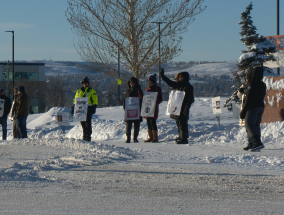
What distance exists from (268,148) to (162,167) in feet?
11.5

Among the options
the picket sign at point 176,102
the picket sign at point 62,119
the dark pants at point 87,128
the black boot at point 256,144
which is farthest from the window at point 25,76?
the black boot at point 256,144

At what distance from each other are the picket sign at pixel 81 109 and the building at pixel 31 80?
71.9 meters

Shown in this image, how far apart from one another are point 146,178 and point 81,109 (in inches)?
230

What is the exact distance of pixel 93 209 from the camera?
476 centimetres

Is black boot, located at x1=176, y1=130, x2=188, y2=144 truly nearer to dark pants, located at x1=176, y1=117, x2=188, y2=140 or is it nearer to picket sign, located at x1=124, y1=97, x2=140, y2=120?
dark pants, located at x1=176, y1=117, x2=188, y2=140

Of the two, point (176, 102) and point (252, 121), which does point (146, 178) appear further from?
point (176, 102)

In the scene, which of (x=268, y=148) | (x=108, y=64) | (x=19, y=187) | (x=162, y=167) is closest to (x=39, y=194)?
(x=19, y=187)

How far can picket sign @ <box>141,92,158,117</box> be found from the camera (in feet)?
38.9

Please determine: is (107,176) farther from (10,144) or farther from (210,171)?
(10,144)

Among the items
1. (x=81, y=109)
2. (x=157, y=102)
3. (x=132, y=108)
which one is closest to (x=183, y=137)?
(x=157, y=102)

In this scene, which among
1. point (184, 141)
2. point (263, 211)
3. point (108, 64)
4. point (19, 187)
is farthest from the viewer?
point (108, 64)

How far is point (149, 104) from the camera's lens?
1189 cm

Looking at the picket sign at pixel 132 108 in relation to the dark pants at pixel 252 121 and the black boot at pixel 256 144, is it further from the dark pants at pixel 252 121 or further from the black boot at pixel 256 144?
the black boot at pixel 256 144

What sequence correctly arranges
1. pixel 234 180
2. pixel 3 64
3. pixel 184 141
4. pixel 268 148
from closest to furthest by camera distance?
pixel 234 180 < pixel 268 148 < pixel 184 141 < pixel 3 64
